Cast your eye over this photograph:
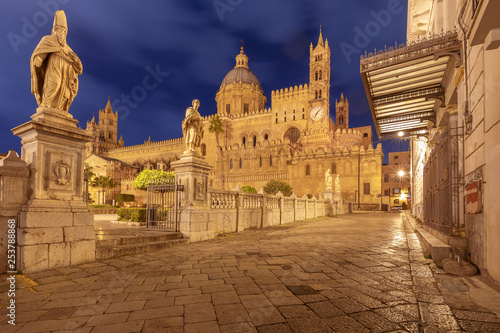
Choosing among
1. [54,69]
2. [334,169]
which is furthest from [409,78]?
[334,169]

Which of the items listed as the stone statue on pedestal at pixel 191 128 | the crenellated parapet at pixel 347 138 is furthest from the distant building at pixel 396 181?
the stone statue on pedestal at pixel 191 128

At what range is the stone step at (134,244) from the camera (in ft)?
20.0

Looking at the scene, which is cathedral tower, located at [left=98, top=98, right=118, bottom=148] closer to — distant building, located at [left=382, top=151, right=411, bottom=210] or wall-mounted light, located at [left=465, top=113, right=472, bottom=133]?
distant building, located at [left=382, top=151, right=411, bottom=210]

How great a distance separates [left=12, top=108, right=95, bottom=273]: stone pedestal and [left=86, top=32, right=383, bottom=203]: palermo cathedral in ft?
122

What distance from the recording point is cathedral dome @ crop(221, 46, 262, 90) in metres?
69.5

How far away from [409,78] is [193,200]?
25.5ft

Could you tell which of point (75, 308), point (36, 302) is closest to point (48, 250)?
point (36, 302)

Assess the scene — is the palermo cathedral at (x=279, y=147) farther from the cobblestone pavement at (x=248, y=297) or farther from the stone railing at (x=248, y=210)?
the cobblestone pavement at (x=248, y=297)

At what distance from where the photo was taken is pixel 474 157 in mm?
4863

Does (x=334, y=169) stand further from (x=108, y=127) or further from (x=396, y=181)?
(x=108, y=127)

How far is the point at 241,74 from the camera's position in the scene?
70125mm

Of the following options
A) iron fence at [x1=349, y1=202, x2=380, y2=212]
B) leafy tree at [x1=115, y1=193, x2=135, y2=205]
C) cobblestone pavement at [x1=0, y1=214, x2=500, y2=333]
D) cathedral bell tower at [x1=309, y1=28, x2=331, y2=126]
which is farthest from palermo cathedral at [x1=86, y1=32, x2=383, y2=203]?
cobblestone pavement at [x1=0, y1=214, x2=500, y2=333]

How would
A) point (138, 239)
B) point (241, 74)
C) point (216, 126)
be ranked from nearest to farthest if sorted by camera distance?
point (138, 239) < point (216, 126) < point (241, 74)

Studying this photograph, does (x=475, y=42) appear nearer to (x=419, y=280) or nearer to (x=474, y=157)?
(x=474, y=157)
